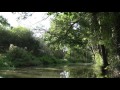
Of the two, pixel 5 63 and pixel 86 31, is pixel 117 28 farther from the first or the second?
pixel 5 63

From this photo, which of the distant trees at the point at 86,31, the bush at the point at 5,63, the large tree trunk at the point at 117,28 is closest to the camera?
the large tree trunk at the point at 117,28

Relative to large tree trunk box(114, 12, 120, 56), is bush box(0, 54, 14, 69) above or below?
below

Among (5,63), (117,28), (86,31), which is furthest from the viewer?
(5,63)

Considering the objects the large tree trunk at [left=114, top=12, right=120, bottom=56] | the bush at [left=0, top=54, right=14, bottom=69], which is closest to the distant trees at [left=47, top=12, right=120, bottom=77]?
the large tree trunk at [left=114, top=12, right=120, bottom=56]

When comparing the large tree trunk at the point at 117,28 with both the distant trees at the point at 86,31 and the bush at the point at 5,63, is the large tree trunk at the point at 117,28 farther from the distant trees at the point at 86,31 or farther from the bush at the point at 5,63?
the bush at the point at 5,63

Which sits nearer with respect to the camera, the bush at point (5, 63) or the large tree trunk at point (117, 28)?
the large tree trunk at point (117, 28)

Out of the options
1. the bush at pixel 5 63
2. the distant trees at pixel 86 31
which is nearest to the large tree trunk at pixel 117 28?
the distant trees at pixel 86 31

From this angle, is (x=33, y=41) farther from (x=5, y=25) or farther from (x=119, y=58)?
(x=119, y=58)

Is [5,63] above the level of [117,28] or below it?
below

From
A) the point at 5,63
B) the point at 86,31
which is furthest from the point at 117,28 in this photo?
the point at 5,63

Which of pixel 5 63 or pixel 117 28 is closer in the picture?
pixel 117 28

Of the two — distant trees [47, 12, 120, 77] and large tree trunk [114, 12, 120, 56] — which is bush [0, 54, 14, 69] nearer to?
distant trees [47, 12, 120, 77]

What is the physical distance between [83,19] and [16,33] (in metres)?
3.43
